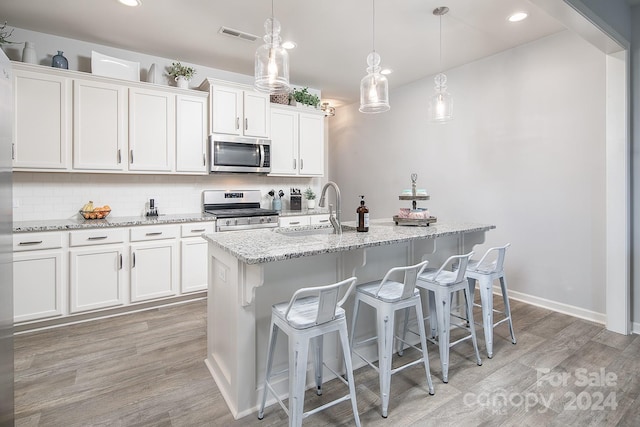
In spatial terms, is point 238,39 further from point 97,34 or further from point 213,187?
point 213,187

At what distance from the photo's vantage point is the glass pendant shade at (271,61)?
212 cm

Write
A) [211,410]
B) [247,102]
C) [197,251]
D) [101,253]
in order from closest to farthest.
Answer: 1. [211,410]
2. [101,253]
3. [197,251]
4. [247,102]

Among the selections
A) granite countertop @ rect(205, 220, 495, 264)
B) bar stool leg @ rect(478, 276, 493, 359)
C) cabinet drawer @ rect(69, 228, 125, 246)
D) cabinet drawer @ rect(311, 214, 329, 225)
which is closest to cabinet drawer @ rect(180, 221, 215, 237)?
cabinet drawer @ rect(69, 228, 125, 246)

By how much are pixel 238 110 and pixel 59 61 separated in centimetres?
175

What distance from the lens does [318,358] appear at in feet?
6.45

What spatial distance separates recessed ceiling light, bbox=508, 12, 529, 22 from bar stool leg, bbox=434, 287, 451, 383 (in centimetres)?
252

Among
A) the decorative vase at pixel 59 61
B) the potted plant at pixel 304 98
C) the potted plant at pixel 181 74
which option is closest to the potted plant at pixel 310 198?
the potted plant at pixel 304 98

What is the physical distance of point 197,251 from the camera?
142 inches

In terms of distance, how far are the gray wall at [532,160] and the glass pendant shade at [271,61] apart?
2738 mm

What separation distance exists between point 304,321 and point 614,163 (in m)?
A: 3.00

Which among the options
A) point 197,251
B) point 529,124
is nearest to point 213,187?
point 197,251

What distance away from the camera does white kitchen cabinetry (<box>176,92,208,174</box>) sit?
12.3ft

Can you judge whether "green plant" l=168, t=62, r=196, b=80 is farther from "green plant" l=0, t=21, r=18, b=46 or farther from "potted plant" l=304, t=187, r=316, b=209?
"potted plant" l=304, t=187, r=316, b=209

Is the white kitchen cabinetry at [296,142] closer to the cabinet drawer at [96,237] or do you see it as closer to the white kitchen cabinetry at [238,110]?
the white kitchen cabinetry at [238,110]
